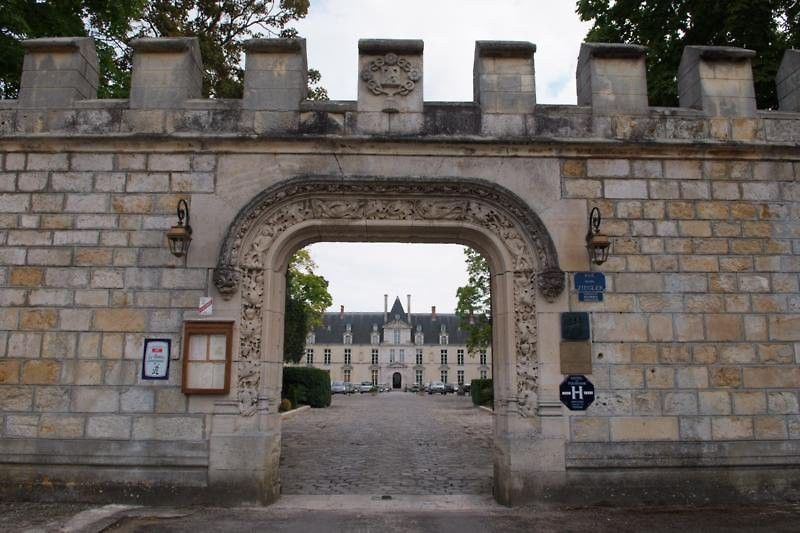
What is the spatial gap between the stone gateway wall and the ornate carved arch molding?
25 mm

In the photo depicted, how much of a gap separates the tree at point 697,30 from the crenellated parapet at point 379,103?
13.0ft

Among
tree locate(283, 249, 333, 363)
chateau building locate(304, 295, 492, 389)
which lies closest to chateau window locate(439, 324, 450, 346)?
chateau building locate(304, 295, 492, 389)

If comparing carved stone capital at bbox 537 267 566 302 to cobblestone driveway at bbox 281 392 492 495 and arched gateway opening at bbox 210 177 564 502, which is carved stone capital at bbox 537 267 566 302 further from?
cobblestone driveway at bbox 281 392 492 495

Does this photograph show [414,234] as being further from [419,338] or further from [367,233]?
[419,338]

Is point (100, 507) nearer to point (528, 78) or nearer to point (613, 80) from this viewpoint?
point (528, 78)

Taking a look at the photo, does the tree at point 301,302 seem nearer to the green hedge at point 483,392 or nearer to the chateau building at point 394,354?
the green hedge at point 483,392

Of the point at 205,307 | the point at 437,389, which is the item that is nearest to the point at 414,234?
the point at 205,307

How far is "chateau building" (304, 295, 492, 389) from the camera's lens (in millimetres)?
74500

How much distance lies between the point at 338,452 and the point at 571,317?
5952mm

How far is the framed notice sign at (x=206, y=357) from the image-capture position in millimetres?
6254

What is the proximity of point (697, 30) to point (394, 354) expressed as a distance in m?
66.1

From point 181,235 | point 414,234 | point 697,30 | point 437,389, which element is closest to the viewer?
point 181,235

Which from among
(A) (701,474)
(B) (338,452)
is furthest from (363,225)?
(B) (338,452)

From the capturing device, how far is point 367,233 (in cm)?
705
